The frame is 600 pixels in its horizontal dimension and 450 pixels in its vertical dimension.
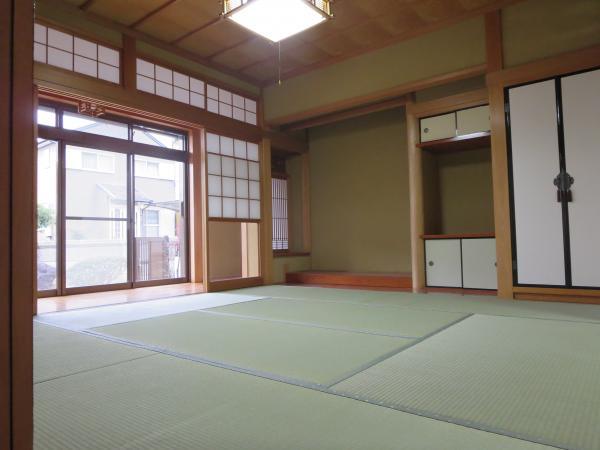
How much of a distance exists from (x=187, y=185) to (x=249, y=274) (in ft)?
6.14

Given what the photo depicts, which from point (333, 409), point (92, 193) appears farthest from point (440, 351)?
point (92, 193)

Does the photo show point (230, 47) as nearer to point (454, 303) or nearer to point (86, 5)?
point (86, 5)

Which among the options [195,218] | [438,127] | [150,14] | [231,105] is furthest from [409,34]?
[195,218]

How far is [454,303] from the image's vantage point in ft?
12.6

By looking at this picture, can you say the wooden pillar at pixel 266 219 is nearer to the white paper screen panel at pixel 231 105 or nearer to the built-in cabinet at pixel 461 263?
the white paper screen panel at pixel 231 105

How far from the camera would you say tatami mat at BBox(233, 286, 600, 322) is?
321 cm

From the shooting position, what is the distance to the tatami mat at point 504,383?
4.29 ft

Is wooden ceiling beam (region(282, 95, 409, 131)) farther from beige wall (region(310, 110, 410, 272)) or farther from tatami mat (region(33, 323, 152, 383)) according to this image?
tatami mat (region(33, 323, 152, 383))

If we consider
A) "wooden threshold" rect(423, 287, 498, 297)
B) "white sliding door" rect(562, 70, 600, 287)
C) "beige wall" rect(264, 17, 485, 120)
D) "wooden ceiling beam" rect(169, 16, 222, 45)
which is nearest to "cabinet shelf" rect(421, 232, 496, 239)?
"wooden threshold" rect(423, 287, 498, 297)

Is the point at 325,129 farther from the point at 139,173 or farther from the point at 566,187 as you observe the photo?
the point at 566,187

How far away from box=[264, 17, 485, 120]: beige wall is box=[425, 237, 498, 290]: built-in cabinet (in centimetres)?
188

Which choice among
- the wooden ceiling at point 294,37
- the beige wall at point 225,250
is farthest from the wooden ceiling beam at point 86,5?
the beige wall at point 225,250

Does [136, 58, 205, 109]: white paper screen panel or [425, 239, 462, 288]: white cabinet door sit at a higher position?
[136, 58, 205, 109]: white paper screen panel

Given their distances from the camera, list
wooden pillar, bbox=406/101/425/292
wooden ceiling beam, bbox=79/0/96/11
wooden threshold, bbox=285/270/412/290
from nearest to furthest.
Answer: wooden ceiling beam, bbox=79/0/96/11, wooden pillar, bbox=406/101/425/292, wooden threshold, bbox=285/270/412/290
